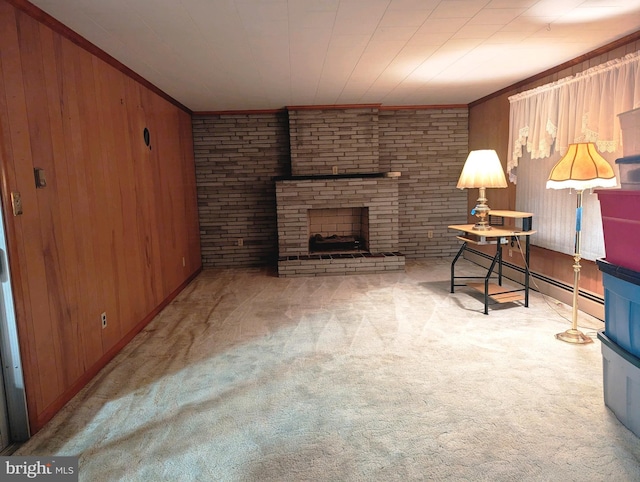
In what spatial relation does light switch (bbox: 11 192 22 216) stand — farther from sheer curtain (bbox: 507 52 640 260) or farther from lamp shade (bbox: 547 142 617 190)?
sheer curtain (bbox: 507 52 640 260)

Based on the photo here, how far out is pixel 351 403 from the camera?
223 cm

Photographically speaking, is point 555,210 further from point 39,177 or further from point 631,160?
point 39,177

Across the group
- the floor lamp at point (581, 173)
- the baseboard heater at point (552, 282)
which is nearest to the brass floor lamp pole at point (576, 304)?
the floor lamp at point (581, 173)

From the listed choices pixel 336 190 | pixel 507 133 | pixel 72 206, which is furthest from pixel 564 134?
pixel 72 206

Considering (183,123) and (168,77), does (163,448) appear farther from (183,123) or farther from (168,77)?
(183,123)

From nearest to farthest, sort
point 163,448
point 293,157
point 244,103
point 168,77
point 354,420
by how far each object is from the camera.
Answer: point 163,448
point 354,420
point 168,77
point 244,103
point 293,157

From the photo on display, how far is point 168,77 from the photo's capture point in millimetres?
3768

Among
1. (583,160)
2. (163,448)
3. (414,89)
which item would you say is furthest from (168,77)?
(583,160)

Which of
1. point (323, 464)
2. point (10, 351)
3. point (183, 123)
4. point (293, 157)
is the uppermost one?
point (183, 123)

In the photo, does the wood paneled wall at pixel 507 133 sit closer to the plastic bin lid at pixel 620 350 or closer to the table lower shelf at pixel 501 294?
the table lower shelf at pixel 501 294

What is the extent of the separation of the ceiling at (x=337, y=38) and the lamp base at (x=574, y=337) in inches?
83.8

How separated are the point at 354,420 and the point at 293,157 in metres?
4.24

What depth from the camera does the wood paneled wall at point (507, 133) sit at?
3371 millimetres

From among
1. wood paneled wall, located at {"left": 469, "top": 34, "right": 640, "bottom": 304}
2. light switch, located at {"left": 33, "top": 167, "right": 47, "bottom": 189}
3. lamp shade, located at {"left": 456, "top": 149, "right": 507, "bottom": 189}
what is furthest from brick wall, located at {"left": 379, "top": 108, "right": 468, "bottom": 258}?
light switch, located at {"left": 33, "top": 167, "right": 47, "bottom": 189}
